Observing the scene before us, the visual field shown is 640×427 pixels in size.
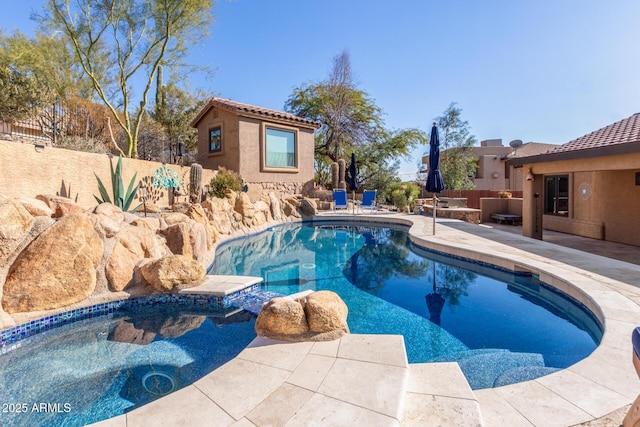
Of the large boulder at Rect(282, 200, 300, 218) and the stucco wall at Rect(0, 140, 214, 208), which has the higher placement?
the stucco wall at Rect(0, 140, 214, 208)

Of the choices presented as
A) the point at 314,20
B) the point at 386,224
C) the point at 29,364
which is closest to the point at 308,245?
the point at 386,224

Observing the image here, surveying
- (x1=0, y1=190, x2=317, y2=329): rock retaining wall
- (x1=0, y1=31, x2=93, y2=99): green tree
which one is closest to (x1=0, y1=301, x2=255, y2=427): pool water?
(x1=0, y1=190, x2=317, y2=329): rock retaining wall

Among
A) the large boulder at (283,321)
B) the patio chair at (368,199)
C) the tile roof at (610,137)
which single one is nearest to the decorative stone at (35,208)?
the large boulder at (283,321)

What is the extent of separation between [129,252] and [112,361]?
2301 mm

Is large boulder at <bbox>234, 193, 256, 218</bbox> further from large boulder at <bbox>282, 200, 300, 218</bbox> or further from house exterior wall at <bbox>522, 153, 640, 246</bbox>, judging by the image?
house exterior wall at <bbox>522, 153, 640, 246</bbox>

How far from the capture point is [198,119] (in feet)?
57.9

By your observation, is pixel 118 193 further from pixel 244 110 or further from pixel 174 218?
pixel 244 110

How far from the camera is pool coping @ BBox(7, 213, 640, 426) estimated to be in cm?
214

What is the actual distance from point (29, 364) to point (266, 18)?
14.6m

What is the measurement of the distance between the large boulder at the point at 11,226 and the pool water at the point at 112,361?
121cm

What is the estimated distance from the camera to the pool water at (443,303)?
3.62 m

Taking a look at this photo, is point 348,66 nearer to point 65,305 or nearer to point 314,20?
point 314,20

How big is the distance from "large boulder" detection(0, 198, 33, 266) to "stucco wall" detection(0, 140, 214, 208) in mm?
2765

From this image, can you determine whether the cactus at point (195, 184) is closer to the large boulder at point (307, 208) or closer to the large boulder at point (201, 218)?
the large boulder at point (201, 218)
